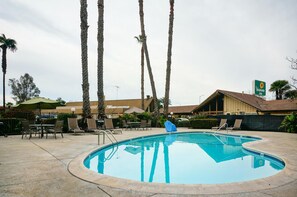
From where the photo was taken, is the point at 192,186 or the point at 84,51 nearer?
the point at 192,186

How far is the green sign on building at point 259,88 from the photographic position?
32.6 meters

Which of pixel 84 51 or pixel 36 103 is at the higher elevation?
pixel 84 51

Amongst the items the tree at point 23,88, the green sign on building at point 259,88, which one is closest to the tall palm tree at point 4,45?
the tree at point 23,88

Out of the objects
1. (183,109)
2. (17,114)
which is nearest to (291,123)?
(17,114)

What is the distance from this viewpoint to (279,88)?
42.7m

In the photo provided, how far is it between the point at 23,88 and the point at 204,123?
54.8 m

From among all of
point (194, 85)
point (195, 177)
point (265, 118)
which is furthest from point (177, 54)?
point (195, 177)

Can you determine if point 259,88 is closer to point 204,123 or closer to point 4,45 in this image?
point 204,123

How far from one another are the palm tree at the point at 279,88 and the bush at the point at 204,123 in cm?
2937

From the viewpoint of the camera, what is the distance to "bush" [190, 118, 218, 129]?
66.7ft

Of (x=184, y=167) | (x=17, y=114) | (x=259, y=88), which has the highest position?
(x=259, y=88)

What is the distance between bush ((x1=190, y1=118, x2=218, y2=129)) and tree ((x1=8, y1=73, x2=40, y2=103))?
5258 cm

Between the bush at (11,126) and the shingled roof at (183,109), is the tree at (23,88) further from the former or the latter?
the bush at (11,126)

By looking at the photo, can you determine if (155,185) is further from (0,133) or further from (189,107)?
(189,107)
